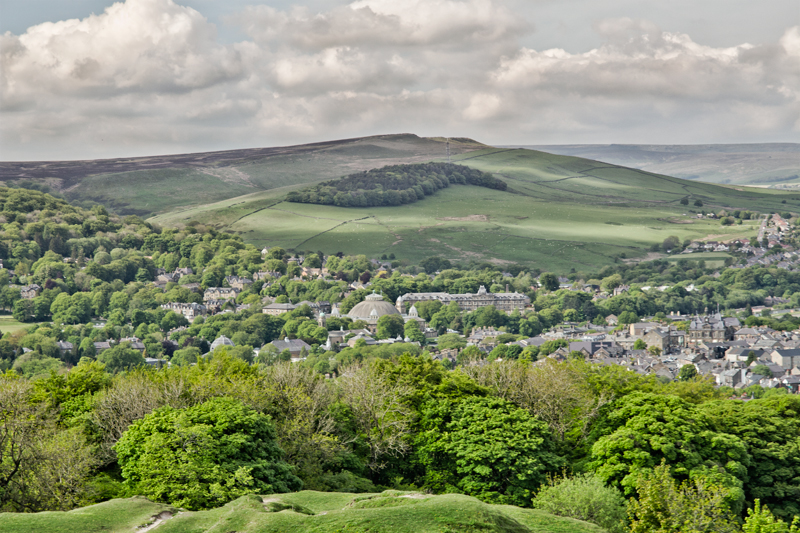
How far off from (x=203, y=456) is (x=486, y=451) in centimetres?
1385

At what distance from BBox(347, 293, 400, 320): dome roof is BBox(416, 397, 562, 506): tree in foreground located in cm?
13598

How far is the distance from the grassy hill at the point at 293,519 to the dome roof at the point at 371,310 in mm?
154386

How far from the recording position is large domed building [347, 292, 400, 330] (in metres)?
181

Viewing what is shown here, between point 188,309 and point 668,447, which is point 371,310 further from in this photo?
point 668,447

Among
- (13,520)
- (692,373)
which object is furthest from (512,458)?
(692,373)

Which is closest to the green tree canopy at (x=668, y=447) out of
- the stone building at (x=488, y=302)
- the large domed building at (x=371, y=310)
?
the large domed building at (x=371, y=310)

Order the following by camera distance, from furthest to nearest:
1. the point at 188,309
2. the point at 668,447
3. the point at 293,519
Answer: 1. the point at 188,309
2. the point at 668,447
3. the point at 293,519

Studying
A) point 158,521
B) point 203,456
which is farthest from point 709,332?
point 158,521

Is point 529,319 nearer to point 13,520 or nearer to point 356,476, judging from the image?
point 356,476

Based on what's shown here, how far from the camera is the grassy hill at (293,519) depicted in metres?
20.8

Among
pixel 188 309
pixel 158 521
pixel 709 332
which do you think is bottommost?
pixel 188 309

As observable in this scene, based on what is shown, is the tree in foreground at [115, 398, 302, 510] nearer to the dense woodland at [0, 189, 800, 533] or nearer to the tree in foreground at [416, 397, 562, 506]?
the dense woodland at [0, 189, 800, 533]

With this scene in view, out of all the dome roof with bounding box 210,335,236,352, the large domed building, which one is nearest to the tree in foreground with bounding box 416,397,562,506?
the dome roof with bounding box 210,335,236,352

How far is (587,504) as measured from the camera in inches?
1238
